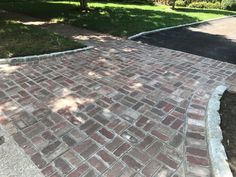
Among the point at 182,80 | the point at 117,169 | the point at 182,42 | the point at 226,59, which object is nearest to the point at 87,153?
the point at 117,169

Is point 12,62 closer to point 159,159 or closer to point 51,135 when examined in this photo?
point 51,135

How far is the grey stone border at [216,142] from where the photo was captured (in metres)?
2.66

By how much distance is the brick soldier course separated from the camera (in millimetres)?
2807

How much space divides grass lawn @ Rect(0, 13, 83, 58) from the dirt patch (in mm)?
4274

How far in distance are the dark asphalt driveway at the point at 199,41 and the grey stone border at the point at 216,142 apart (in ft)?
10.8

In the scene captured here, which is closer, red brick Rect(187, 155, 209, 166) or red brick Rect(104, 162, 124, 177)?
red brick Rect(104, 162, 124, 177)

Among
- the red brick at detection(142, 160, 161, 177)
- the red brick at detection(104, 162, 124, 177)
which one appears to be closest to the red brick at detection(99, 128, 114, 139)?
the red brick at detection(104, 162, 124, 177)

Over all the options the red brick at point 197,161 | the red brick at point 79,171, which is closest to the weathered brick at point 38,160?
the red brick at point 79,171

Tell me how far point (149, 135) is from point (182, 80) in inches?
87.6

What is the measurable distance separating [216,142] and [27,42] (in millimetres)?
5584

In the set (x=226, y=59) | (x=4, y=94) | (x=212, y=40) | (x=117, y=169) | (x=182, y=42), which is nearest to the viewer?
(x=117, y=169)

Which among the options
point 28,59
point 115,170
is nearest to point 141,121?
point 115,170

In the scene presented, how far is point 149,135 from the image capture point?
3.29 metres

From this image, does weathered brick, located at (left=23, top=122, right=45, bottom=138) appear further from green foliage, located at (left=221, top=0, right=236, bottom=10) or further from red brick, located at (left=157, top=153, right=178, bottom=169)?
green foliage, located at (left=221, top=0, right=236, bottom=10)
